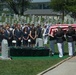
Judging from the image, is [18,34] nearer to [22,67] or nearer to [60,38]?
[60,38]

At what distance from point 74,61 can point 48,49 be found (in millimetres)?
3403

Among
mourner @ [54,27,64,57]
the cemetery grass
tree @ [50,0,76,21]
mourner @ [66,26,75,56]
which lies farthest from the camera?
tree @ [50,0,76,21]

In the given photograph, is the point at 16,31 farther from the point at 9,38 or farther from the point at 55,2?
the point at 55,2

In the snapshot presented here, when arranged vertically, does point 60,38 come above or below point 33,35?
above

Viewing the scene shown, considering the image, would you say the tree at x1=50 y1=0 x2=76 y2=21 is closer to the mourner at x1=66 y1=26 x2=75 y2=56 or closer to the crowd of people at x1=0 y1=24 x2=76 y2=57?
the crowd of people at x1=0 y1=24 x2=76 y2=57

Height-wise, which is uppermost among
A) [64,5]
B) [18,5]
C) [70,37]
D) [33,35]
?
[70,37]

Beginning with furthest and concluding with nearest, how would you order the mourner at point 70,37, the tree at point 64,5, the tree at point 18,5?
the tree at point 18,5, the tree at point 64,5, the mourner at point 70,37

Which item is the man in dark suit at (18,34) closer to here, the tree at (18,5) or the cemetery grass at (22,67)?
the cemetery grass at (22,67)

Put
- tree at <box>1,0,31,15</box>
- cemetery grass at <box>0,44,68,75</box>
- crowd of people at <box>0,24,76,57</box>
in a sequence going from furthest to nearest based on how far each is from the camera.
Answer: tree at <box>1,0,31,15</box>
crowd of people at <box>0,24,76,57</box>
cemetery grass at <box>0,44,68,75</box>

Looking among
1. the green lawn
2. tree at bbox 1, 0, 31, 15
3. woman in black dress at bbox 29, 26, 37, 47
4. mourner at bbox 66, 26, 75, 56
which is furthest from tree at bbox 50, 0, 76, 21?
the green lawn

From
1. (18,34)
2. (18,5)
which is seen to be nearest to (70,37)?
(18,34)

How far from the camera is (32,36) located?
2327 cm

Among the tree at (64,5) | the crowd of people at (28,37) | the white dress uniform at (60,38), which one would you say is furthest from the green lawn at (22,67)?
the tree at (64,5)

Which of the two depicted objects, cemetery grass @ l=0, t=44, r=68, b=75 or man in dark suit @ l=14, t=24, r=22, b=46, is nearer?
cemetery grass @ l=0, t=44, r=68, b=75
